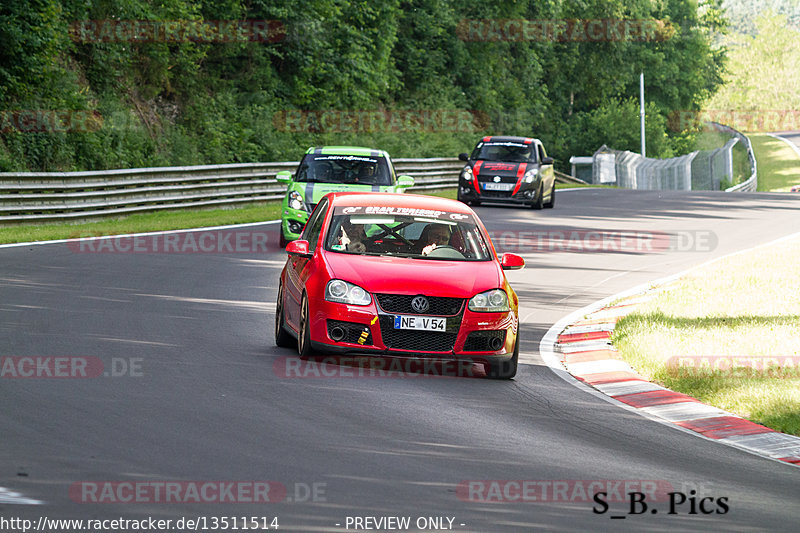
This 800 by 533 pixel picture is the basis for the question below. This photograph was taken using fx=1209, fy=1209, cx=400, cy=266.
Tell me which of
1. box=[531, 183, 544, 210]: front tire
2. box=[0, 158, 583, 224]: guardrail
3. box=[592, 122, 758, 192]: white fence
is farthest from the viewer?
box=[592, 122, 758, 192]: white fence

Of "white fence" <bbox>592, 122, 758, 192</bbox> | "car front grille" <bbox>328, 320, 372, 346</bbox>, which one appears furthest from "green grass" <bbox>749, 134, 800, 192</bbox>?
"car front grille" <bbox>328, 320, 372, 346</bbox>

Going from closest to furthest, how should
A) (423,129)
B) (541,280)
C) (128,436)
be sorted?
(128,436), (541,280), (423,129)

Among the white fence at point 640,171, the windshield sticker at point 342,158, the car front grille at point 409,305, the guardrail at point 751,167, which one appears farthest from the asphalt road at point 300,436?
the guardrail at point 751,167

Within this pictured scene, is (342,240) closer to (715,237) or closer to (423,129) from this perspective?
(715,237)

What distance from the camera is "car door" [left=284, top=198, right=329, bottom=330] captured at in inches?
431

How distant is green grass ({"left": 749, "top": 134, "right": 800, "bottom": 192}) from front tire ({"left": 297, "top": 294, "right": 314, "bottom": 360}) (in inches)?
2573

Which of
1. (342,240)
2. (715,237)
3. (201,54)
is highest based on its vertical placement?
(201,54)

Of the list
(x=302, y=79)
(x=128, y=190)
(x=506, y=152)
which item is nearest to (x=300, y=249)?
(x=128, y=190)

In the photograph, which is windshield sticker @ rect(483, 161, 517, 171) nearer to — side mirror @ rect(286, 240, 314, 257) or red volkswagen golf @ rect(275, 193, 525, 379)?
red volkswagen golf @ rect(275, 193, 525, 379)

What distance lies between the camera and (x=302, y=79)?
41.9 metres

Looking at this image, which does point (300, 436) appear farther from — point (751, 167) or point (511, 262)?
point (751, 167)

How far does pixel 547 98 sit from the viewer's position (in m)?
67.9

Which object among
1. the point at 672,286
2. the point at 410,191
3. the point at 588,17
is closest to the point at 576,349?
the point at 672,286

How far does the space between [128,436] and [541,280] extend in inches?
442
